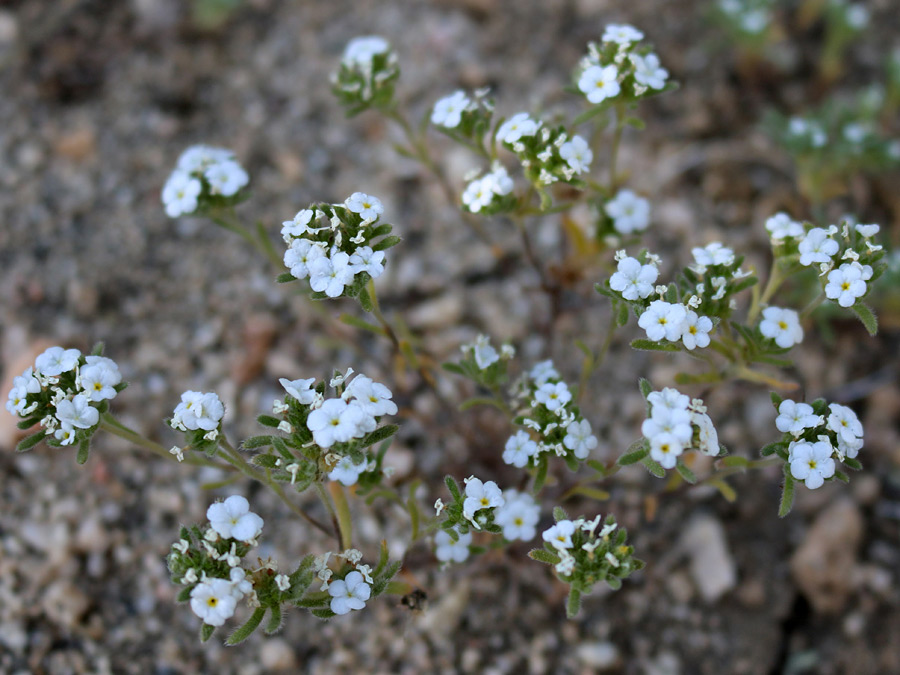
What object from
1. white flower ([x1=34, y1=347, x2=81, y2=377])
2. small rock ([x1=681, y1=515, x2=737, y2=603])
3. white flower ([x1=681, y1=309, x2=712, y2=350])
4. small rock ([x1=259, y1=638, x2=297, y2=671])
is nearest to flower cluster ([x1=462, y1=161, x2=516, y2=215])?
white flower ([x1=681, y1=309, x2=712, y2=350])

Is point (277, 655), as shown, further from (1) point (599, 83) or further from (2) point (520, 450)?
(1) point (599, 83)

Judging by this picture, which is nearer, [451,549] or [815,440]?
[815,440]

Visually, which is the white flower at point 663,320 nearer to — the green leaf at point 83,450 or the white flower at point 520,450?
the white flower at point 520,450

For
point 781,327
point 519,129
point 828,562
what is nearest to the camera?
point 781,327

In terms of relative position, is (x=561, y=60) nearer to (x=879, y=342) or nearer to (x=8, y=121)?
(x=879, y=342)

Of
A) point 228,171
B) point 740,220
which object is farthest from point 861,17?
point 228,171

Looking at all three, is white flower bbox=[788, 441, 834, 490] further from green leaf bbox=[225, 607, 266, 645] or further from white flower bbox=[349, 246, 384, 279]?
green leaf bbox=[225, 607, 266, 645]

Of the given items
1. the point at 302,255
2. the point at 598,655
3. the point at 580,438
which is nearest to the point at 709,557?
the point at 598,655
